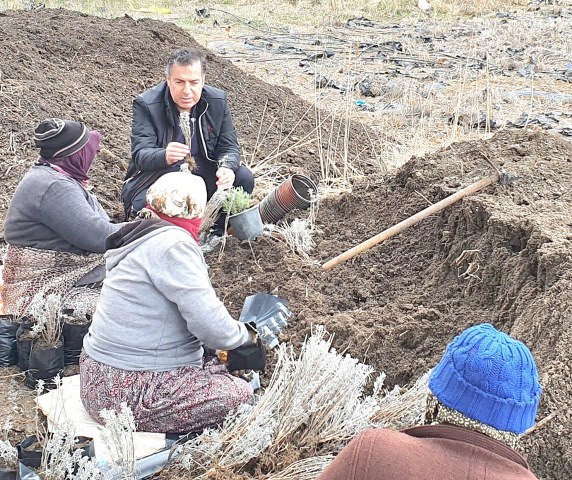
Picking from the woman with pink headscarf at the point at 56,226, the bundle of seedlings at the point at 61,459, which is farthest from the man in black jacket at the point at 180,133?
the bundle of seedlings at the point at 61,459

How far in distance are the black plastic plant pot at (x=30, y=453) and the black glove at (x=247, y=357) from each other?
0.88 m

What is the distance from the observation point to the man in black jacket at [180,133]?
5.02 meters

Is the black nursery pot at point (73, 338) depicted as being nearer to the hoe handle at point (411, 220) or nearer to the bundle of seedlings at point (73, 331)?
the bundle of seedlings at point (73, 331)

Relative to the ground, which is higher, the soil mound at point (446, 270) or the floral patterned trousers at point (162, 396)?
the soil mound at point (446, 270)

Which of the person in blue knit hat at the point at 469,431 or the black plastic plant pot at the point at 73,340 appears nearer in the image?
the person in blue knit hat at the point at 469,431

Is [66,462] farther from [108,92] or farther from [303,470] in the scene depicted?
[108,92]

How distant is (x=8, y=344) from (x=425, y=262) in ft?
8.00

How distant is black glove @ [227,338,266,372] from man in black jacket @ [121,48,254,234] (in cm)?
183

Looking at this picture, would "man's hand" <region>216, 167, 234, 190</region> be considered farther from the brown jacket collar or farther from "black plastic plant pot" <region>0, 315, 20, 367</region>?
the brown jacket collar

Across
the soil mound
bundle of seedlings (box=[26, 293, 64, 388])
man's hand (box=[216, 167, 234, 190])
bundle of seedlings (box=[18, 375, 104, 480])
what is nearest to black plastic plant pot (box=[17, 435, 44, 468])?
bundle of seedlings (box=[18, 375, 104, 480])

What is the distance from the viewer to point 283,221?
18.6 ft

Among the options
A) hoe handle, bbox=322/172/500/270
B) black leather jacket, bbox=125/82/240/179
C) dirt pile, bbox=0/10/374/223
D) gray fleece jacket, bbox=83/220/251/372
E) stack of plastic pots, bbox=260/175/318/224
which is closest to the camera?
gray fleece jacket, bbox=83/220/251/372

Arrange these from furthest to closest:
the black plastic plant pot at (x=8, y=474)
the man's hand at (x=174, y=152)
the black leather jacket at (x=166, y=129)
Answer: the black leather jacket at (x=166, y=129) → the man's hand at (x=174, y=152) → the black plastic plant pot at (x=8, y=474)

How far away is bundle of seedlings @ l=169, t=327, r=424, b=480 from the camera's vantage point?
303cm
